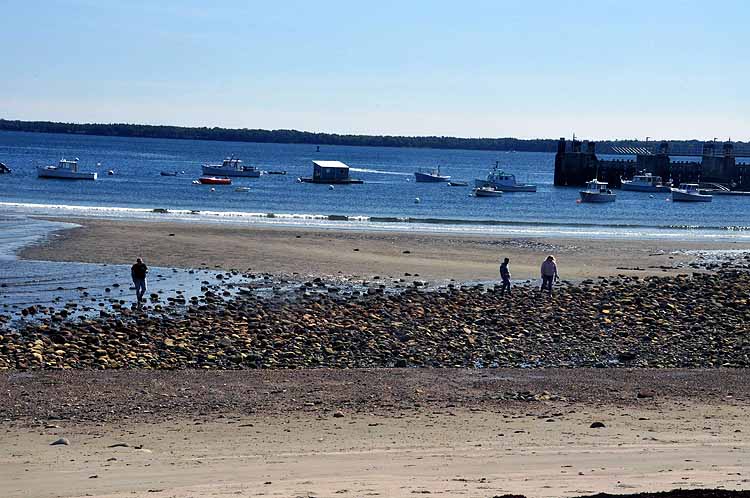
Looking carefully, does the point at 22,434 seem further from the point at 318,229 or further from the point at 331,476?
the point at 318,229

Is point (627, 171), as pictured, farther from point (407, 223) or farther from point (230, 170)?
point (407, 223)

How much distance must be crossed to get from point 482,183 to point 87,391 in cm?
8974

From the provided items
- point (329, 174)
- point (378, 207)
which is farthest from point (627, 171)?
point (378, 207)

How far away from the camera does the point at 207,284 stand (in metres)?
30.0

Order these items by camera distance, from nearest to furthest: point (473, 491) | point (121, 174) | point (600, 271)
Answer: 1. point (473, 491)
2. point (600, 271)
3. point (121, 174)

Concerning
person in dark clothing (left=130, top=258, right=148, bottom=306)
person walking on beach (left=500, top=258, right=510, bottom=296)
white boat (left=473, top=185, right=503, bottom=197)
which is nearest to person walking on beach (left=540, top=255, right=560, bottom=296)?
person walking on beach (left=500, top=258, right=510, bottom=296)

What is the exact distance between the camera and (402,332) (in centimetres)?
2255

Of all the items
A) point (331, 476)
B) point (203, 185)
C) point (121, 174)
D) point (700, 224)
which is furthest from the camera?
point (121, 174)

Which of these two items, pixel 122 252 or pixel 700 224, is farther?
pixel 700 224

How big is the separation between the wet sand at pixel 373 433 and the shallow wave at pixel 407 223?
35531 mm

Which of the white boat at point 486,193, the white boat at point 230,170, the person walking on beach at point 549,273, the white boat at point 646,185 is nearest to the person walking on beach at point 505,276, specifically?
the person walking on beach at point 549,273

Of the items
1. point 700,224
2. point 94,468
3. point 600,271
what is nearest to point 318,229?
point 600,271

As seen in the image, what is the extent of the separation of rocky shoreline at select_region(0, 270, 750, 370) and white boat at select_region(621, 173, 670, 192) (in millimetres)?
83904

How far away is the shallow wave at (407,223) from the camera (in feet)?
181
